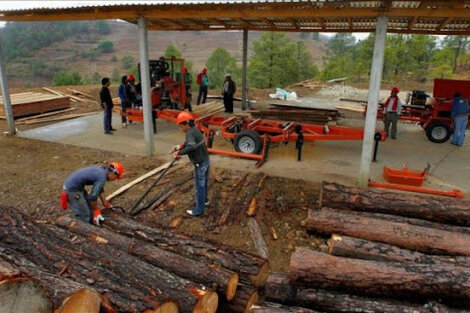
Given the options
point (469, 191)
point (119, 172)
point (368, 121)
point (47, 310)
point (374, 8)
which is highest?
point (374, 8)

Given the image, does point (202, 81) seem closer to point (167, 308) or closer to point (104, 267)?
point (104, 267)

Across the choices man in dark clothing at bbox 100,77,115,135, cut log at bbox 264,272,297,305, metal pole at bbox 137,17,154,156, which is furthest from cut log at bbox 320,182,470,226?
man in dark clothing at bbox 100,77,115,135

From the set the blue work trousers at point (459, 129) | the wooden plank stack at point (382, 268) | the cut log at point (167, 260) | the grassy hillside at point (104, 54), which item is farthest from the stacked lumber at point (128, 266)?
the grassy hillside at point (104, 54)

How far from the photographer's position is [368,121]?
22.8ft

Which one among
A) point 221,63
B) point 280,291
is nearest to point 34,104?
point 280,291

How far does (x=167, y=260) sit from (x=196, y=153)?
7.11 ft

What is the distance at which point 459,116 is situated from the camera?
962cm

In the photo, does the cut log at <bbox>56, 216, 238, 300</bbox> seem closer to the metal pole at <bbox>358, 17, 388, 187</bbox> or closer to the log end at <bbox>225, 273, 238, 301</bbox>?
the log end at <bbox>225, 273, 238, 301</bbox>

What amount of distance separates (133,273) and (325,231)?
111 inches

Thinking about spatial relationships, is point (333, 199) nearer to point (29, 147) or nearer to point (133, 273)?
point (133, 273)

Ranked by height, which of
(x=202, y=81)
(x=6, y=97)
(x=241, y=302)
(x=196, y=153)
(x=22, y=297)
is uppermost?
(x=202, y=81)

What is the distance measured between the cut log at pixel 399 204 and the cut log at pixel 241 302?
93.9 inches

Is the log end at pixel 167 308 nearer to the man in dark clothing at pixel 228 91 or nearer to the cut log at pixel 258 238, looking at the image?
the cut log at pixel 258 238

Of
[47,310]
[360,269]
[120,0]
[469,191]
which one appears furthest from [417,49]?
[47,310]
